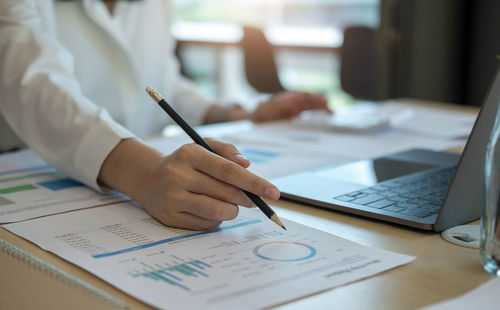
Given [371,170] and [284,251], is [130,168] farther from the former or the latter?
[371,170]

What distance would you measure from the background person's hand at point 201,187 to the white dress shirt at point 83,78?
17 cm

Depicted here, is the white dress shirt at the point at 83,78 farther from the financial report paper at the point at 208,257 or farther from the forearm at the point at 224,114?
the financial report paper at the point at 208,257

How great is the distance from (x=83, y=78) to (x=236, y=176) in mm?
884

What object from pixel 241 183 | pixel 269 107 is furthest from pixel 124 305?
pixel 269 107

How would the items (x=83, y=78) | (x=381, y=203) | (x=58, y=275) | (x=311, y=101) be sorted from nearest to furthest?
(x=58, y=275) < (x=381, y=203) < (x=83, y=78) < (x=311, y=101)

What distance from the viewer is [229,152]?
71 cm

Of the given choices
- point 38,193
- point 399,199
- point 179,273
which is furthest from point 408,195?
point 38,193

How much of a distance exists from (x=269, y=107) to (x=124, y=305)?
3.49 ft

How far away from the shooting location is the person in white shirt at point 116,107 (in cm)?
68

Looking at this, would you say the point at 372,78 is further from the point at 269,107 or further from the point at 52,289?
the point at 52,289

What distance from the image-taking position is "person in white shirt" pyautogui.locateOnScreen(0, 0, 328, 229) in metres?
0.68

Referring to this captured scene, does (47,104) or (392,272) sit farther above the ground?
(47,104)

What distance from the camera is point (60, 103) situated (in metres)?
0.92

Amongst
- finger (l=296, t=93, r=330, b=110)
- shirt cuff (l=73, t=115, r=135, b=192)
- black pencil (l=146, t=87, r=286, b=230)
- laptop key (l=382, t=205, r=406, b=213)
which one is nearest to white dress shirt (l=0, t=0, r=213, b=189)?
shirt cuff (l=73, t=115, r=135, b=192)
